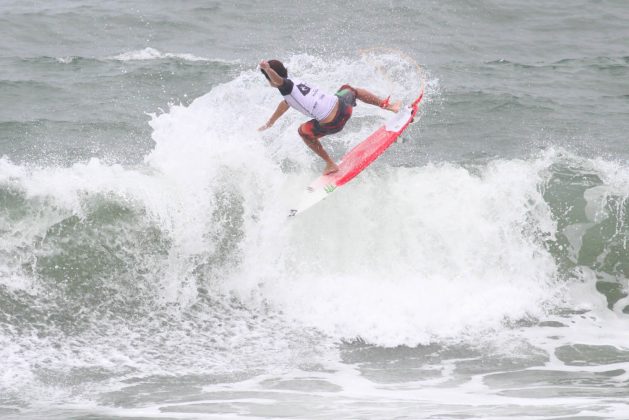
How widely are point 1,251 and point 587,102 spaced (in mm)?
11101

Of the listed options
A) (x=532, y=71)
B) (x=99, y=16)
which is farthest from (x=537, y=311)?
(x=99, y=16)

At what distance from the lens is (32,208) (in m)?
10.5

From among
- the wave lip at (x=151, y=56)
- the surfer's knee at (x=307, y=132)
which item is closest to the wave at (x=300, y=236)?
the surfer's knee at (x=307, y=132)

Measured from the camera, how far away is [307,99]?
9742 millimetres

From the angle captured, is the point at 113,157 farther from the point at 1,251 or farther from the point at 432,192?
the point at 432,192

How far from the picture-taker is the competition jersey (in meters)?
9.62

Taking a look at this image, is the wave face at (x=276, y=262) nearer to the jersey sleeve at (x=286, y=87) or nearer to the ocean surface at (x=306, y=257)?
the ocean surface at (x=306, y=257)

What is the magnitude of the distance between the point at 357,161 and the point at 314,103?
1313 millimetres

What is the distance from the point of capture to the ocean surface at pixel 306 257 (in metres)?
8.23

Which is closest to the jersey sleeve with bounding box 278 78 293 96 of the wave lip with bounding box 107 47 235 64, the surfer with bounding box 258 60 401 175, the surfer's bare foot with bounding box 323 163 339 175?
the surfer with bounding box 258 60 401 175

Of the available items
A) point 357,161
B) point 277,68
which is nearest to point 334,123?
point 357,161

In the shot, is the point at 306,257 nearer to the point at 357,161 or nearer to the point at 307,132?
the point at 357,161

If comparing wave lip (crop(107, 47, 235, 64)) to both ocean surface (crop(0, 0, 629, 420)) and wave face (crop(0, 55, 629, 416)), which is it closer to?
ocean surface (crop(0, 0, 629, 420))

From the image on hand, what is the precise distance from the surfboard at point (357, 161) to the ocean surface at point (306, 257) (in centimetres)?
56
